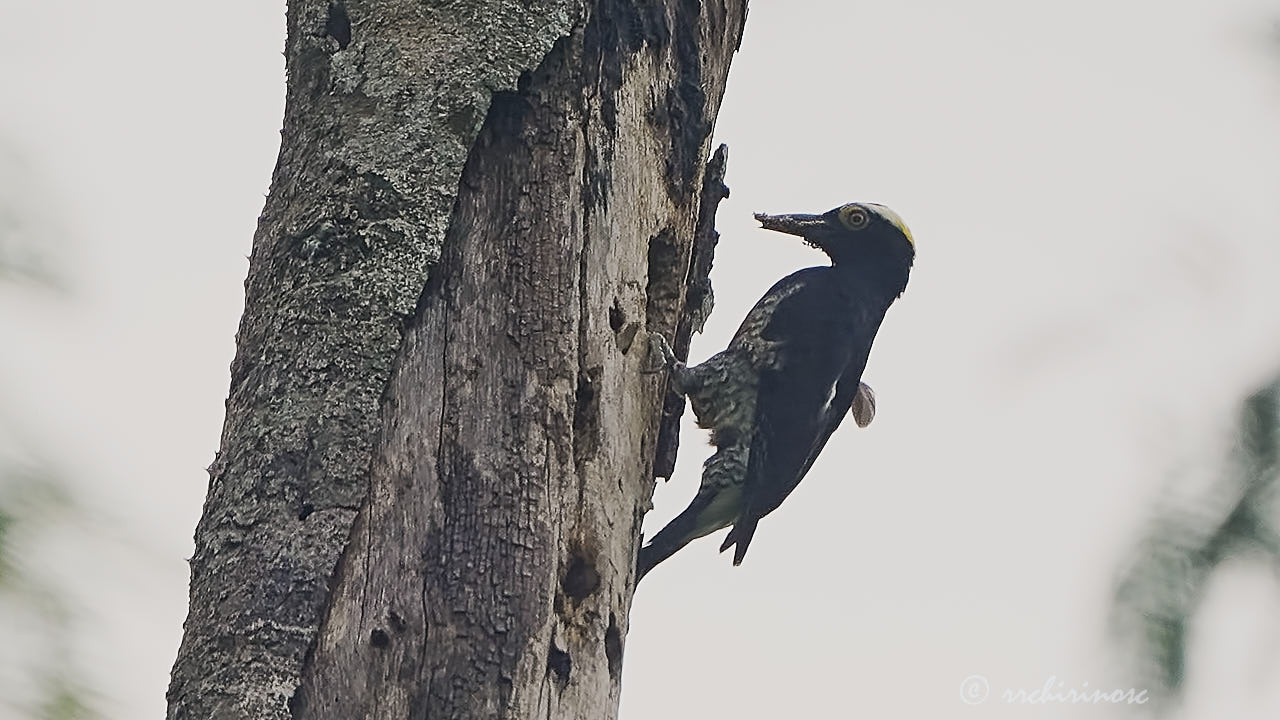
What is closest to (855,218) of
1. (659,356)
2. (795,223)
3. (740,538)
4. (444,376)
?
(795,223)

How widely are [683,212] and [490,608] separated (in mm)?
1089

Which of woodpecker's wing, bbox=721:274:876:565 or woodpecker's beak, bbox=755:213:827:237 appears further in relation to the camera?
woodpecker's beak, bbox=755:213:827:237

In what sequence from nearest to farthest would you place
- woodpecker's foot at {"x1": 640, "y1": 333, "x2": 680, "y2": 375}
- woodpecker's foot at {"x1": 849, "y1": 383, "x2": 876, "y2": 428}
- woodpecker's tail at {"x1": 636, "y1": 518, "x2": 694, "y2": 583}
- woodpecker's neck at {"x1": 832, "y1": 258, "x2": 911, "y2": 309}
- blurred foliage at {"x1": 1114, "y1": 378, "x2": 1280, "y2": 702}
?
blurred foliage at {"x1": 1114, "y1": 378, "x2": 1280, "y2": 702} < woodpecker's foot at {"x1": 640, "y1": 333, "x2": 680, "y2": 375} < woodpecker's tail at {"x1": 636, "y1": 518, "x2": 694, "y2": 583} < woodpecker's neck at {"x1": 832, "y1": 258, "x2": 911, "y2": 309} < woodpecker's foot at {"x1": 849, "y1": 383, "x2": 876, "y2": 428}

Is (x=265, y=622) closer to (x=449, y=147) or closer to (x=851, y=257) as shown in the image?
(x=449, y=147)

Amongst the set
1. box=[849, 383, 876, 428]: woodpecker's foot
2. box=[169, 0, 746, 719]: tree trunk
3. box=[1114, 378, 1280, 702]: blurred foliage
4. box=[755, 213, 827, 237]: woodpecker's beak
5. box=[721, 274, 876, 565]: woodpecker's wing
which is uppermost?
box=[755, 213, 827, 237]: woodpecker's beak

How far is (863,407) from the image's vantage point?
504 cm

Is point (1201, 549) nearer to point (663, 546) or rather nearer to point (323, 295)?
point (323, 295)

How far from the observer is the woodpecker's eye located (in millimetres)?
4758

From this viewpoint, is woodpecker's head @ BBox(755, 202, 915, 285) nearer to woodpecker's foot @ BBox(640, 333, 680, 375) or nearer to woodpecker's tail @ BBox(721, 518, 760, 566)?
woodpecker's tail @ BBox(721, 518, 760, 566)

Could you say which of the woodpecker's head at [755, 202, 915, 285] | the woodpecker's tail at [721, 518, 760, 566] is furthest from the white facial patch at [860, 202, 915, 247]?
the woodpecker's tail at [721, 518, 760, 566]

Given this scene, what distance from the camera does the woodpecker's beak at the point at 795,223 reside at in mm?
4719

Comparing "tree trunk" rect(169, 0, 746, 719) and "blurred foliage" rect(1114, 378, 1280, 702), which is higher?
"tree trunk" rect(169, 0, 746, 719)

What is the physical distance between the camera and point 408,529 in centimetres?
226

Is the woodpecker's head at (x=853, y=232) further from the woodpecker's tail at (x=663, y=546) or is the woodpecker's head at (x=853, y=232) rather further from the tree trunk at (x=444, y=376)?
the tree trunk at (x=444, y=376)
